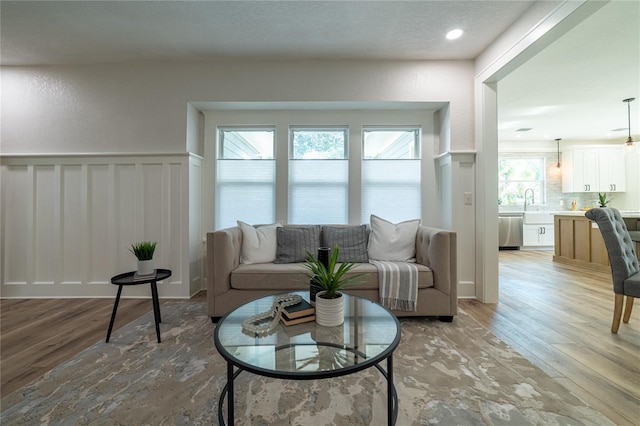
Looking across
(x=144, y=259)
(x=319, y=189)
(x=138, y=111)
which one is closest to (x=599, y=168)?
(x=319, y=189)

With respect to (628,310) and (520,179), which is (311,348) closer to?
(628,310)

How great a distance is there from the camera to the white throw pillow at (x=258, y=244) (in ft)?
8.21

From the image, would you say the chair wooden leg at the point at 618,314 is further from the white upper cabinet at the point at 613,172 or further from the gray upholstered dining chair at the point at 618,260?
the white upper cabinet at the point at 613,172

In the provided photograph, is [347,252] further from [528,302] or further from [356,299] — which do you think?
[528,302]

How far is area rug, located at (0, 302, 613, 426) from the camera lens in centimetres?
121

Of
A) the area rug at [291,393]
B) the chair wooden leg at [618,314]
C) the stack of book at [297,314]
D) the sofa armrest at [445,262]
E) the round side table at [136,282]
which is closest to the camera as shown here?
the area rug at [291,393]

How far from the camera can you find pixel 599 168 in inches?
231

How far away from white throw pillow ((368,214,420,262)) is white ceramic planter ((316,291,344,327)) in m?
1.36

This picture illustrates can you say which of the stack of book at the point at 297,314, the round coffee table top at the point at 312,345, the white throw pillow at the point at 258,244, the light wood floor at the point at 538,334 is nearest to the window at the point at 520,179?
the light wood floor at the point at 538,334

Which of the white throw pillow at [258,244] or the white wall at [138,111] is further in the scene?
the white wall at [138,111]

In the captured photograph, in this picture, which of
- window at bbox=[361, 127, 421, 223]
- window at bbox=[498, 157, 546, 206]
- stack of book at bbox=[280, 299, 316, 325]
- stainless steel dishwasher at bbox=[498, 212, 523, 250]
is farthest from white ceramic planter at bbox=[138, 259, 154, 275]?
window at bbox=[498, 157, 546, 206]

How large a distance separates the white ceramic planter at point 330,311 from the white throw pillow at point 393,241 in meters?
1.36

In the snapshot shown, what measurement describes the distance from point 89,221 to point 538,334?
4421mm

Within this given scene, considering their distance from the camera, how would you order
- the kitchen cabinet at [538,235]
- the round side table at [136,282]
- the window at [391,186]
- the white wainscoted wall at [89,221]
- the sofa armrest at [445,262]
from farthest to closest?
the kitchen cabinet at [538,235]
the window at [391,186]
the white wainscoted wall at [89,221]
the sofa armrest at [445,262]
the round side table at [136,282]
